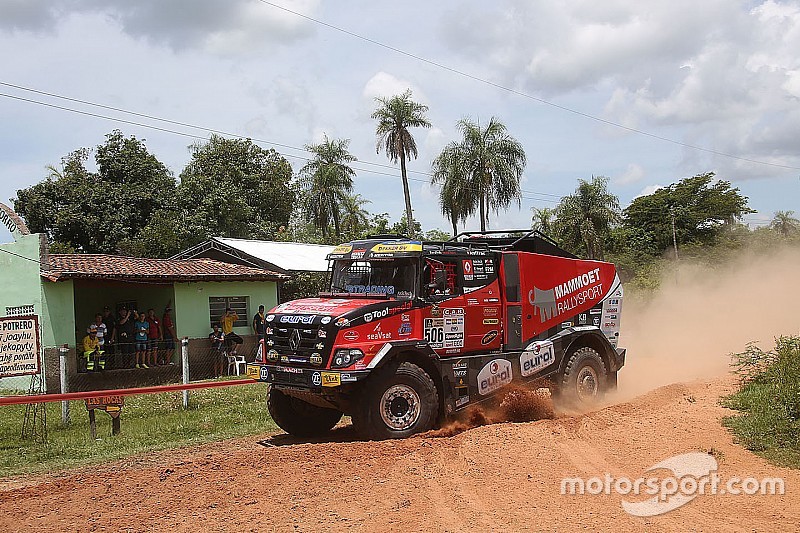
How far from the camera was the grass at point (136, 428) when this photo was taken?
1087 cm

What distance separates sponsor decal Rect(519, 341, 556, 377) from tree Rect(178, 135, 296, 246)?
97.9 ft

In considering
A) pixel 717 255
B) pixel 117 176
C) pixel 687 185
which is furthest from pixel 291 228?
pixel 687 185

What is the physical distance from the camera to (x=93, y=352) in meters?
18.8

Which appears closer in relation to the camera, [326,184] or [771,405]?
[771,405]

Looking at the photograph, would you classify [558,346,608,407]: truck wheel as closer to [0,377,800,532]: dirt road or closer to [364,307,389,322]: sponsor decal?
[0,377,800,532]: dirt road

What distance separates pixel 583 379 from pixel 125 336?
13845 millimetres

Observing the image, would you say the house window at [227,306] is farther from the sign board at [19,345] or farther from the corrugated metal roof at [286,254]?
the sign board at [19,345]

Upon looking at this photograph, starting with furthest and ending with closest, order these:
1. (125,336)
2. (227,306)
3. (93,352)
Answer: (227,306), (125,336), (93,352)

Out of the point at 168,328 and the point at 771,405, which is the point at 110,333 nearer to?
the point at 168,328

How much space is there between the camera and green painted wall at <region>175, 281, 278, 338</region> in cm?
2252

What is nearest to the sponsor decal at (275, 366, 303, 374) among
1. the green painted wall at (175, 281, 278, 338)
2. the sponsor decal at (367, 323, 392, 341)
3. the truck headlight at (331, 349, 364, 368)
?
the truck headlight at (331, 349, 364, 368)

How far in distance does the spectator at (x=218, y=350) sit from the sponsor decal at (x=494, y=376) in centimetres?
1216

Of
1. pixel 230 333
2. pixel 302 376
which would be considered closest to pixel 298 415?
pixel 302 376

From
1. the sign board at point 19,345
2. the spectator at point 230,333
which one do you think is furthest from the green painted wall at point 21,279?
the sign board at point 19,345
